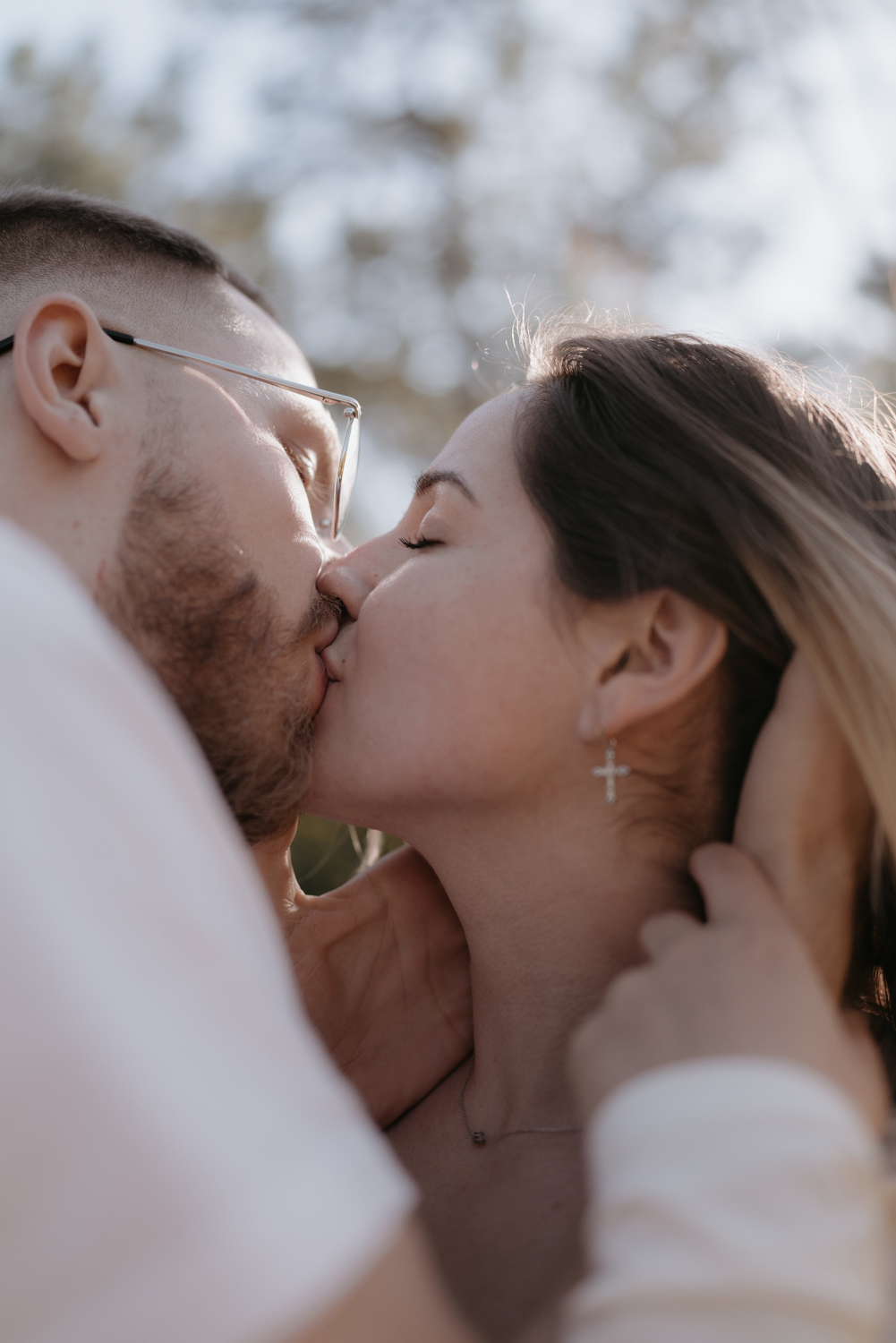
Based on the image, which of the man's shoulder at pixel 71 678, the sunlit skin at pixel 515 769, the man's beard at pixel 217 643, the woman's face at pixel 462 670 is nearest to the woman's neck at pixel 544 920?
the sunlit skin at pixel 515 769

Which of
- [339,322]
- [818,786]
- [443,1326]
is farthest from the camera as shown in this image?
[339,322]

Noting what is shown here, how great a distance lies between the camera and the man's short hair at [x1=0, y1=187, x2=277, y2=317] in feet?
9.07

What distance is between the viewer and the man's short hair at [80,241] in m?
2.76

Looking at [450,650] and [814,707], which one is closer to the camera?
[814,707]

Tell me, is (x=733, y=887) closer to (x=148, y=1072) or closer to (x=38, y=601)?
(x=148, y=1072)

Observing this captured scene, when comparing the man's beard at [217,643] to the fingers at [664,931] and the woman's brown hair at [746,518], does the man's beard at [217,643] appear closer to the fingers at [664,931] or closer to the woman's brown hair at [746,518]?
the woman's brown hair at [746,518]

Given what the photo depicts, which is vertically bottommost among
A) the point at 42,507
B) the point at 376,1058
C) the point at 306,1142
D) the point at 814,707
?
the point at 376,1058

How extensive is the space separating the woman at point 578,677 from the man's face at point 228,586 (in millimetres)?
148

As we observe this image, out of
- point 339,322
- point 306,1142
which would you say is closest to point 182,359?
point 306,1142

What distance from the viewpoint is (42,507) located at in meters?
2.34

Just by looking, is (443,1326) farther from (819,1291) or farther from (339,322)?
(339,322)

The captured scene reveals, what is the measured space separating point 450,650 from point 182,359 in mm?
1117

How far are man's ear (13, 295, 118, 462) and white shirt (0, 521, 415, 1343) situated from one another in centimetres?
120

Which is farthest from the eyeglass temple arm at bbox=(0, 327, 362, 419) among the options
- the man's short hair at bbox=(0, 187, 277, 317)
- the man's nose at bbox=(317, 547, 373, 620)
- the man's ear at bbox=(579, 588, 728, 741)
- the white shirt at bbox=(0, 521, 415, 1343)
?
the white shirt at bbox=(0, 521, 415, 1343)
